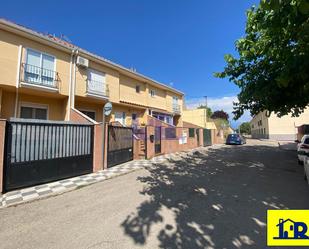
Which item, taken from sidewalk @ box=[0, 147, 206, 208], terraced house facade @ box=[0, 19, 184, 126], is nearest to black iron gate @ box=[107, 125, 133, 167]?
sidewalk @ box=[0, 147, 206, 208]

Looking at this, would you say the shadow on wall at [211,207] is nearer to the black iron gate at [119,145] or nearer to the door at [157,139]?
the black iron gate at [119,145]

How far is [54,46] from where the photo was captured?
12008 millimetres

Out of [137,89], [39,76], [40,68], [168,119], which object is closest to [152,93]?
[137,89]

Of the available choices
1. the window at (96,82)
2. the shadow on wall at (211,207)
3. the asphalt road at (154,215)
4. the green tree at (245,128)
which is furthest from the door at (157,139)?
the green tree at (245,128)

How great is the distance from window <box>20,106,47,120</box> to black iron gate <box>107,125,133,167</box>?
20.4 ft

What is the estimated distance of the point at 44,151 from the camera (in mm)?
6914

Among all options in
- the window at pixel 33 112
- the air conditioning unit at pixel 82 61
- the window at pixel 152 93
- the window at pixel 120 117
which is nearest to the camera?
the window at pixel 33 112

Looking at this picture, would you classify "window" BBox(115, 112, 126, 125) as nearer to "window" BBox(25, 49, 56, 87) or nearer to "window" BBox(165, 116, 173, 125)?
"window" BBox(25, 49, 56, 87)

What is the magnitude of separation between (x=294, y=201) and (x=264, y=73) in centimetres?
589

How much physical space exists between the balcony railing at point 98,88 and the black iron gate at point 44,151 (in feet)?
20.6

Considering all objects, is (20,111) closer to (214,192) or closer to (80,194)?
(80,194)

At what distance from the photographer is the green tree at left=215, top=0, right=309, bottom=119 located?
470 centimetres

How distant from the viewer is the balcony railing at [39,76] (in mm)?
10656

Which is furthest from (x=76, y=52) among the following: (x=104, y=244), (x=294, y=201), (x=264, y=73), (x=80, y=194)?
(x=294, y=201)
